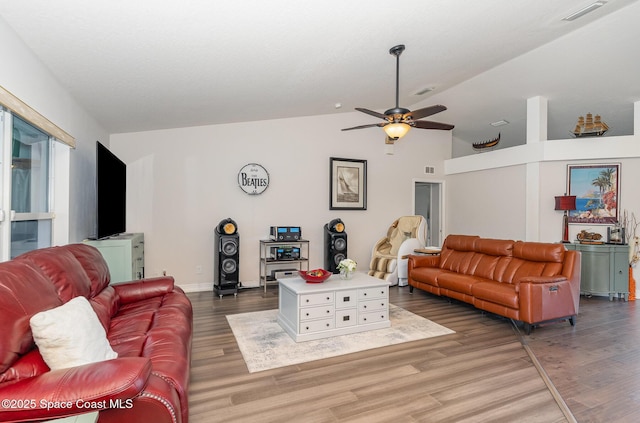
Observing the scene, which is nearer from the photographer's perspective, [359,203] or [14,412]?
[14,412]

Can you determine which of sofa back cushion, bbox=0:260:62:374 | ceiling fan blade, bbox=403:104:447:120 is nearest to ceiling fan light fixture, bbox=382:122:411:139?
ceiling fan blade, bbox=403:104:447:120

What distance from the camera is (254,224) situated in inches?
222

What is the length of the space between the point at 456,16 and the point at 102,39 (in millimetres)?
2895

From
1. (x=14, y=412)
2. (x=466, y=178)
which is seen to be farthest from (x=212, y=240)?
(x=466, y=178)

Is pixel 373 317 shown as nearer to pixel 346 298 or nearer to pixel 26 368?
pixel 346 298

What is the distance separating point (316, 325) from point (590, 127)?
17.0ft

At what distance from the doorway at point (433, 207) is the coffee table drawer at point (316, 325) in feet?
14.2

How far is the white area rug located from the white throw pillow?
1298mm

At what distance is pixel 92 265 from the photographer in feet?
8.91

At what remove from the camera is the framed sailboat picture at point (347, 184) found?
6164 millimetres

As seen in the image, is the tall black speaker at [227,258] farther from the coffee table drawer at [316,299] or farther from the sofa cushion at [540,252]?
the sofa cushion at [540,252]

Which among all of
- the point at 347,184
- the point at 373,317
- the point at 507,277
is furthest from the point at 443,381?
the point at 347,184

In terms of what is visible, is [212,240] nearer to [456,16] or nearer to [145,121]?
[145,121]

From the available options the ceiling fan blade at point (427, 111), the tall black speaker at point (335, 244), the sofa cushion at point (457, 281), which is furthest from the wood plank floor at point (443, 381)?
the tall black speaker at point (335, 244)
